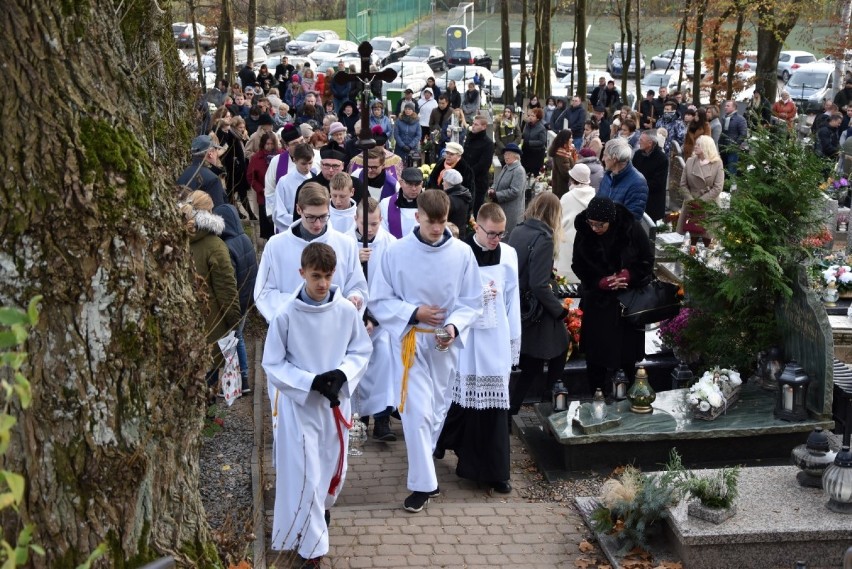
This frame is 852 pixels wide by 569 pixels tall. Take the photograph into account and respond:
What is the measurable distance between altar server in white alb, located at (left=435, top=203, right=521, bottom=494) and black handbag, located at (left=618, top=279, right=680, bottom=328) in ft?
5.34

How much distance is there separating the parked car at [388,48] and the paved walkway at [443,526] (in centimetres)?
4065

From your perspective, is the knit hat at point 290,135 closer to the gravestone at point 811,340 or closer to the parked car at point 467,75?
the gravestone at point 811,340

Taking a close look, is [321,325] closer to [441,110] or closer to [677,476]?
[677,476]

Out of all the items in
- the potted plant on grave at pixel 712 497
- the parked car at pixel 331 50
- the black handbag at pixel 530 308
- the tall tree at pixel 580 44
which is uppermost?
the black handbag at pixel 530 308

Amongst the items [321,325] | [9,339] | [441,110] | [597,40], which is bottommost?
[597,40]

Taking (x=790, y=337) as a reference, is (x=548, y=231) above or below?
above

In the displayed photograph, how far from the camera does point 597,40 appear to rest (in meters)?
60.7

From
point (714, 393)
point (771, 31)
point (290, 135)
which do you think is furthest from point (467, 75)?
point (714, 393)

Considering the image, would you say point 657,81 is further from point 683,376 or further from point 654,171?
point 683,376

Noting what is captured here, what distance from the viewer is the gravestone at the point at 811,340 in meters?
8.63

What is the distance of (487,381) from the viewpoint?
848cm

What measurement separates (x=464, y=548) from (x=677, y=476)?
4.59 ft

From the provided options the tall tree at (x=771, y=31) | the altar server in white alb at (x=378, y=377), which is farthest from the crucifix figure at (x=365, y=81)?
the tall tree at (x=771, y=31)

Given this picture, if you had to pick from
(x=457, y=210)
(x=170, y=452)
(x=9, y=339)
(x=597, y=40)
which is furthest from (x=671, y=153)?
(x=597, y=40)
